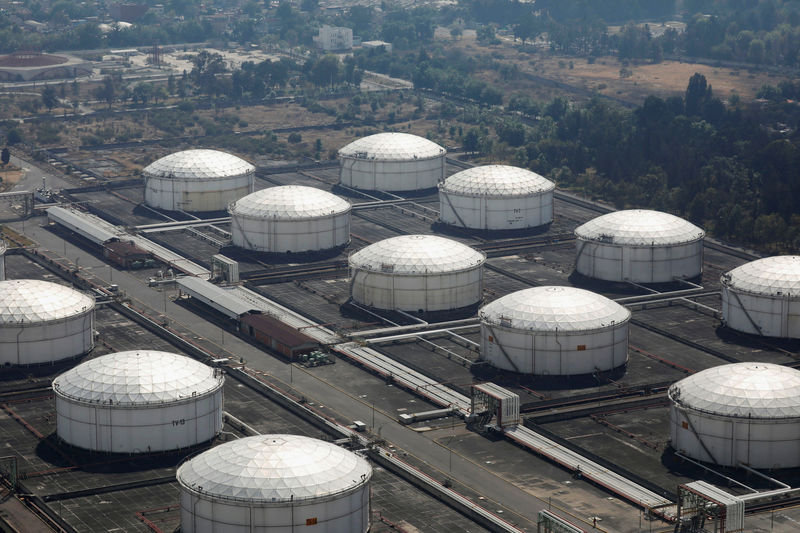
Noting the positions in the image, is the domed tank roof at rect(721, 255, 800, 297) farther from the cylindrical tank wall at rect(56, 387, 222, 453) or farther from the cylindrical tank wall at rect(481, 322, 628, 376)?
the cylindrical tank wall at rect(56, 387, 222, 453)

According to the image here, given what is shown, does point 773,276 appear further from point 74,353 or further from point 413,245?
point 74,353

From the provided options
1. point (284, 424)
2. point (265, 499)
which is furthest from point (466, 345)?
point (265, 499)

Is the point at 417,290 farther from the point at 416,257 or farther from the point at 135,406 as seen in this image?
the point at 135,406

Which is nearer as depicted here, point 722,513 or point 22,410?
point 722,513

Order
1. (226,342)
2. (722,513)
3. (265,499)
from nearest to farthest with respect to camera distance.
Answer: (265,499)
(722,513)
(226,342)

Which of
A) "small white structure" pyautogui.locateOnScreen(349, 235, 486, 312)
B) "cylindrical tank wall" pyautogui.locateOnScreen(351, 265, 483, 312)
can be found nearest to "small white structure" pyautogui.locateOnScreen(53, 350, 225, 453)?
"cylindrical tank wall" pyautogui.locateOnScreen(351, 265, 483, 312)

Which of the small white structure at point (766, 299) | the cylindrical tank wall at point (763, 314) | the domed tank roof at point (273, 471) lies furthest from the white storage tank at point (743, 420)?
the small white structure at point (766, 299)

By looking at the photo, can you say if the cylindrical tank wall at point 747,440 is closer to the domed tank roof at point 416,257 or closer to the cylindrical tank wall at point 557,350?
the cylindrical tank wall at point 557,350
